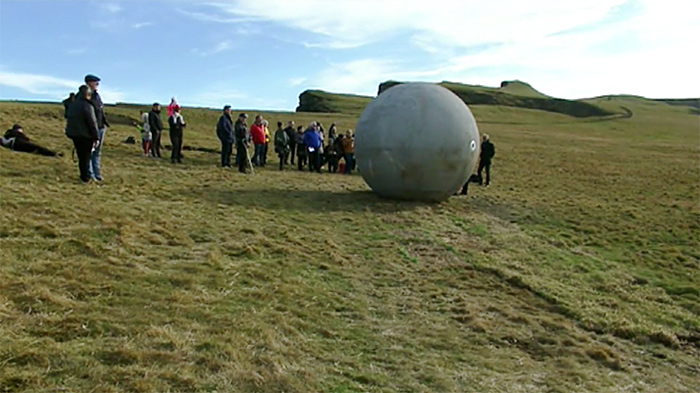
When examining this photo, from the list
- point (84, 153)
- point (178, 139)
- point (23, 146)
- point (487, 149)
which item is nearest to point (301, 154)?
point (178, 139)

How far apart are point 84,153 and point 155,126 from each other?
6698 mm

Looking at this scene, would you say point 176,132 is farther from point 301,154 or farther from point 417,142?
point 417,142

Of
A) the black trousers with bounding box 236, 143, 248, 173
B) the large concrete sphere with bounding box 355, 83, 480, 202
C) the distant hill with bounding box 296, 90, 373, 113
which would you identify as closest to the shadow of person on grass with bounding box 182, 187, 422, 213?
the large concrete sphere with bounding box 355, 83, 480, 202

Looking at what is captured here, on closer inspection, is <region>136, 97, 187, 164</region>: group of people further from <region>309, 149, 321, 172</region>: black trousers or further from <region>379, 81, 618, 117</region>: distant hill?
<region>379, 81, 618, 117</region>: distant hill

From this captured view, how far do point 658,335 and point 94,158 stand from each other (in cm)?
1110

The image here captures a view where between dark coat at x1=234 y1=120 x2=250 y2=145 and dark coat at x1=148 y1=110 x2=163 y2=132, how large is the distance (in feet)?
7.68

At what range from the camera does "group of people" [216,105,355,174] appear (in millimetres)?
18453

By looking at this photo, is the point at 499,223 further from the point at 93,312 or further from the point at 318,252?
the point at 93,312

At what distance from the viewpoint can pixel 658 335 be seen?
786cm

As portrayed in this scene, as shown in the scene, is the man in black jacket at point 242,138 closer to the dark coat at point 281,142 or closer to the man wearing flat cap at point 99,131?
the dark coat at point 281,142

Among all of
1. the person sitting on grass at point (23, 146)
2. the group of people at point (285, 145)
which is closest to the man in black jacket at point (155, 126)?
the group of people at point (285, 145)

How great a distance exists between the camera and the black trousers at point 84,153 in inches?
465

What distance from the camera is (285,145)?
21.1 m

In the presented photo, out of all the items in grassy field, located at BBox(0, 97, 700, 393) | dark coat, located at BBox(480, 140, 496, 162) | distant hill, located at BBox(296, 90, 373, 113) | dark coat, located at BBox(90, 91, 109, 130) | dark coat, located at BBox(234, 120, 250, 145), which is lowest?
grassy field, located at BBox(0, 97, 700, 393)
